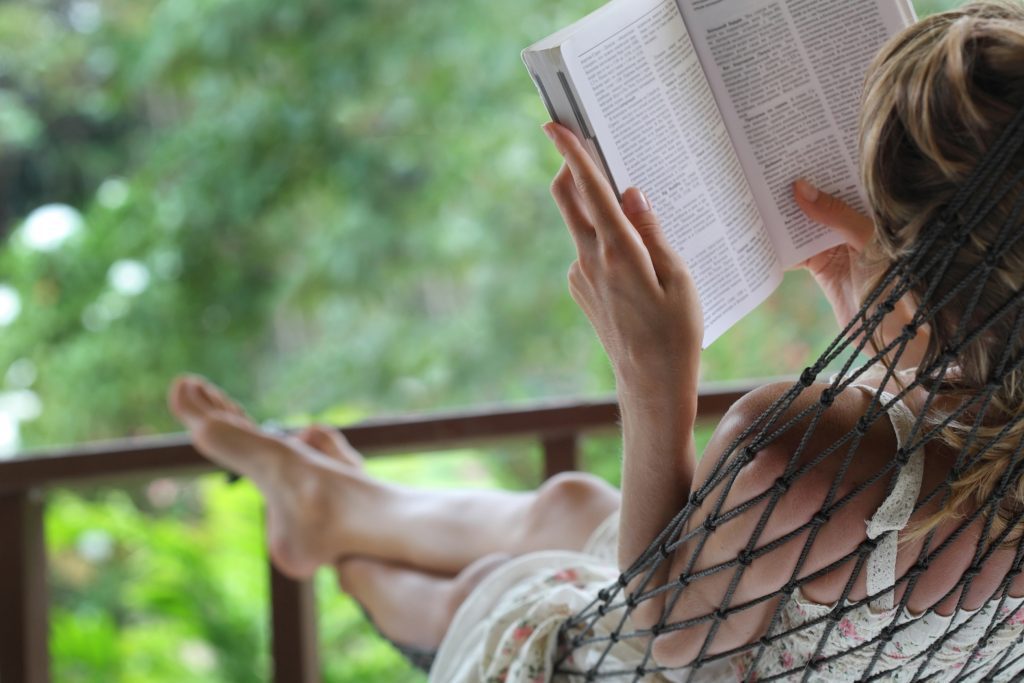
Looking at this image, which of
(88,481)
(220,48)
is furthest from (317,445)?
(220,48)

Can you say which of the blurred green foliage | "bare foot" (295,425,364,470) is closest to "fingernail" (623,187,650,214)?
"bare foot" (295,425,364,470)

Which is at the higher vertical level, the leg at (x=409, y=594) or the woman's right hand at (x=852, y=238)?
the woman's right hand at (x=852, y=238)

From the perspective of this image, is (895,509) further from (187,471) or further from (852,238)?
(187,471)

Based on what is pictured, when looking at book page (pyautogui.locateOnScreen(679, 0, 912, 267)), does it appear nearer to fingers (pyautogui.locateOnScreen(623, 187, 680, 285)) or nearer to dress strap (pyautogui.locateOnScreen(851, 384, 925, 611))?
fingers (pyautogui.locateOnScreen(623, 187, 680, 285))

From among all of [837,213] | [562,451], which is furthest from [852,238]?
[562,451]

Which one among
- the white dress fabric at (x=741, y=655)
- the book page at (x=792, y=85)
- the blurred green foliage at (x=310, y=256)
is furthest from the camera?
the blurred green foliage at (x=310, y=256)

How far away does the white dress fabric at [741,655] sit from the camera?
79 cm

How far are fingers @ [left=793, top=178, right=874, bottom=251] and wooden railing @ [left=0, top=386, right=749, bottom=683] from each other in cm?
47

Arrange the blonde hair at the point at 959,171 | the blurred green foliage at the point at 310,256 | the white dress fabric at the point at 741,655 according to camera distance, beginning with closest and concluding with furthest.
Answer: the blonde hair at the point at 959,171
the white dress fabric at the point at 741,655
the blurred green foliage at the point at 310,256

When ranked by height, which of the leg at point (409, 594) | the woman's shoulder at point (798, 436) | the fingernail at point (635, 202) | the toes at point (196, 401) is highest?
the fingernail at point (635, 202)

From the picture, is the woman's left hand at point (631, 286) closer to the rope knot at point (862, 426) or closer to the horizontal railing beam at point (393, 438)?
the rope knot at point (862, 426)

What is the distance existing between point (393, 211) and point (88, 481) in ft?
8.02

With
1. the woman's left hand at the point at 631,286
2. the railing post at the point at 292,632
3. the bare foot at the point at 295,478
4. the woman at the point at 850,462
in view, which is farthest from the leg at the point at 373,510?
the woman's left hand at the point at 631,286

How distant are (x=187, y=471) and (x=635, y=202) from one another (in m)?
0.94
